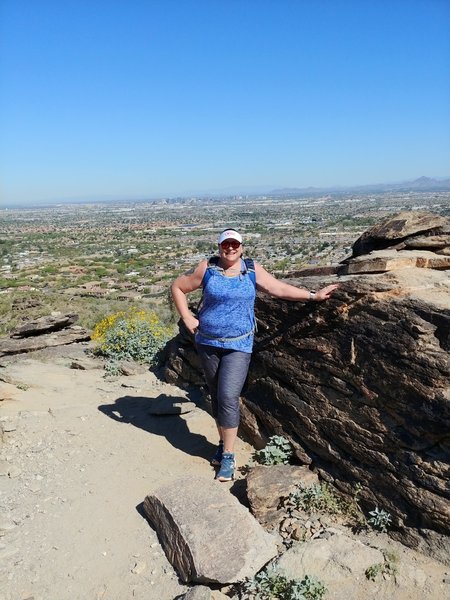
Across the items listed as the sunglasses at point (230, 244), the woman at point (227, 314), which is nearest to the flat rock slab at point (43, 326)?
the woman at point (227, 314)

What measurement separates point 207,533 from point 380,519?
1491 millimetres

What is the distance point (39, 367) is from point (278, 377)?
5.95m

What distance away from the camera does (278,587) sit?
386 cm

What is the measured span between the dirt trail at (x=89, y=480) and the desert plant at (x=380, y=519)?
1.72 meters

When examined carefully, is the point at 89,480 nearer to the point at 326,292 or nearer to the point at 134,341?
the point at 326,292

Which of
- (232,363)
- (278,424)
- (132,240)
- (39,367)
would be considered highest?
(232,363)

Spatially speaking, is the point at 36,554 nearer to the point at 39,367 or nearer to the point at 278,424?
the point at 278,424

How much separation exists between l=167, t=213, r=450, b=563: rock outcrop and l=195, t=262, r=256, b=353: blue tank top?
0.71 meters

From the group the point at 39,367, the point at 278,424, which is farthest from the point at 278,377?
the point at 39,367

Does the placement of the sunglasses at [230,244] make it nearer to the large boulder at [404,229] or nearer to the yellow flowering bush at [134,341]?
the large boulder at [404,229]

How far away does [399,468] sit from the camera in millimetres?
4387

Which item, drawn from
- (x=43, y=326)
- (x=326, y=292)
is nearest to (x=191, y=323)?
(x=326, y=292)

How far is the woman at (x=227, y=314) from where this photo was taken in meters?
4.87

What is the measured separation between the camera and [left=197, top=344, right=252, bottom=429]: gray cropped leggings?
16.6 feet
